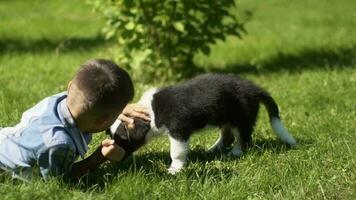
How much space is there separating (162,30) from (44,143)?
5277 millimetres

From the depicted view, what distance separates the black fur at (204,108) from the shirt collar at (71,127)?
0.69 metres

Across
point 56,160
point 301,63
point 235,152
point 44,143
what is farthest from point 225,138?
point 301,63

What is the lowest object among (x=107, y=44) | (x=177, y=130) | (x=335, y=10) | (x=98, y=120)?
(x=335, y=10)

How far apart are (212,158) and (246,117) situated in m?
0.50

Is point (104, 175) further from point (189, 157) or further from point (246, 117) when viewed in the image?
point (246, 117)

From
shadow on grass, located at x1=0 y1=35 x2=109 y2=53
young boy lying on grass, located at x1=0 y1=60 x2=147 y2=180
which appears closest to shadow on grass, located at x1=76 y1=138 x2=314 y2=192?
young boy lying on grass, located at x1=0 y1=60 x2=147 y2=180

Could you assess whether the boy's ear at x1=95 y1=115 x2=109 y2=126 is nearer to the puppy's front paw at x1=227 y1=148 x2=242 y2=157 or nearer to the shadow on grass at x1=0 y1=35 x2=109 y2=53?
the puppy's front paw at x1=227 y1=148 x2=242 y2=157

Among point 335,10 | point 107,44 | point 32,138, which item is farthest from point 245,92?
point 335,10

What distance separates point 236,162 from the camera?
5.53 meters

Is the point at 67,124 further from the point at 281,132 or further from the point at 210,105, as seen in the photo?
the point at 281,132

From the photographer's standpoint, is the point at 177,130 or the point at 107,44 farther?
the point at 107,44

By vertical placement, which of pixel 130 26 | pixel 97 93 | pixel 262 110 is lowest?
pixel 262 110

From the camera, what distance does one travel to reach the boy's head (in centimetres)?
447

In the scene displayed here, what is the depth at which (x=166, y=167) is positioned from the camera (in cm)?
541
